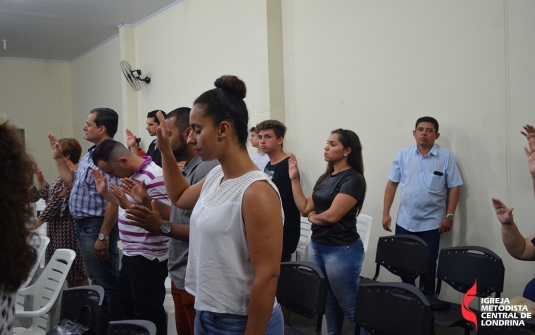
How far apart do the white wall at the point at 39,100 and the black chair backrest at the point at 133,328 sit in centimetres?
912

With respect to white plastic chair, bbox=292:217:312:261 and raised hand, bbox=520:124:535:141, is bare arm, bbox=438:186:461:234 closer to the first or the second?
raised hand, bbox=520:124:535:141

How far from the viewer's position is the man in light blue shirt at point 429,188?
383cm

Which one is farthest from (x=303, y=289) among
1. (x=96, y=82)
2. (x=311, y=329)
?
(x=96, y=82)

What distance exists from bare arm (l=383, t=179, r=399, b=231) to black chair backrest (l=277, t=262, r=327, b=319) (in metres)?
1.92

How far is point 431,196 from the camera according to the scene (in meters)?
3.89

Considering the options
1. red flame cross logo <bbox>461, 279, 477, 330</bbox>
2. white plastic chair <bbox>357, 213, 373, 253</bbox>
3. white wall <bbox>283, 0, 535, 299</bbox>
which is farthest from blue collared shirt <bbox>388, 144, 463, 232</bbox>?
red flame cross logo <bbox>461, 279, 477, 330</bbox>

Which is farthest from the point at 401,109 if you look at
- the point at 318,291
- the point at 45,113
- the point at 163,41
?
the point at 45,113

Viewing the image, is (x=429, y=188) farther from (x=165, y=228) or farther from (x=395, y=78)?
(x=165, y=228)

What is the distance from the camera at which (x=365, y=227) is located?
4250 mm

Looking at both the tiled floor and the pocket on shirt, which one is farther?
the pocket on shirt

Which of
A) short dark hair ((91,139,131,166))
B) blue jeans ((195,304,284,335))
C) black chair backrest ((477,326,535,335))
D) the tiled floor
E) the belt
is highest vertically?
short dark hair ((91,139,131,166))

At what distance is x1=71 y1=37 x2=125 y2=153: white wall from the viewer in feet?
28.3

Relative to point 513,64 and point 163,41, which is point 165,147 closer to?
point 513,64

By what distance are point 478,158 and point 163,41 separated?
17.0 feet
